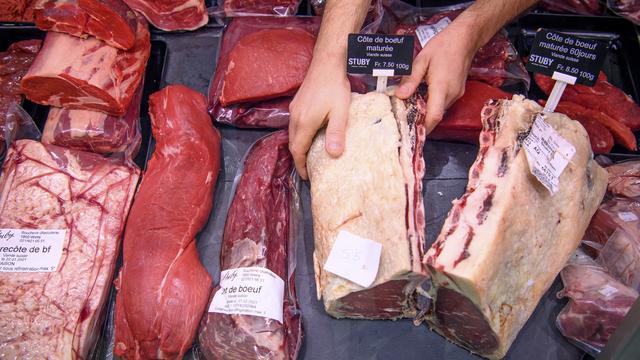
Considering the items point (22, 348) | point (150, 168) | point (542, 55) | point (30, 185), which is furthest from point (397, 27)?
point (22, 348)

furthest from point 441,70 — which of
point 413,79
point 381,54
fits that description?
point 381,54

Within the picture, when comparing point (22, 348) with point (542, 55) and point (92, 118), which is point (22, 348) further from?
point (542, 55)

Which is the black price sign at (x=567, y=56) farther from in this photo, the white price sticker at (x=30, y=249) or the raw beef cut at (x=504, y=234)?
the white price sticker at (x=30, y=249)

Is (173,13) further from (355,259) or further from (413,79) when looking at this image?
(355,259)

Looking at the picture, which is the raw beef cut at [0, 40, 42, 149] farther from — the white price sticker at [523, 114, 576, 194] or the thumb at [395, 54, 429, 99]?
the white price sticker at [523, 114, 576, 194]

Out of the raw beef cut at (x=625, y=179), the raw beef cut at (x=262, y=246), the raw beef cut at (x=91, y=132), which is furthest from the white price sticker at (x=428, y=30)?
the raw beef cut at (x=91, y=132)

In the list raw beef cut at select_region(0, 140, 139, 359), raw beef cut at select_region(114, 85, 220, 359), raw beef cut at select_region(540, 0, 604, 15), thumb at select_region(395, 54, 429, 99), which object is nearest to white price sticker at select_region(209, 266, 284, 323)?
raw beef cut at select_region(114, 85, 220, 359)

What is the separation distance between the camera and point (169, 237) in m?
2.29

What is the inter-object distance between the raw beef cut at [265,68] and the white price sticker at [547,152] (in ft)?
3.99

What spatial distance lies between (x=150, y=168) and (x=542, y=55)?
1.82 m

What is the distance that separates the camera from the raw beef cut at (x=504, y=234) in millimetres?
1820

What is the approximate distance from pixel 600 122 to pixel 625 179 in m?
0.43

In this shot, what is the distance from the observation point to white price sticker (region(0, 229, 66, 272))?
223 cm

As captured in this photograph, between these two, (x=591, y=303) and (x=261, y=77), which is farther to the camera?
(x=261, y=77)
